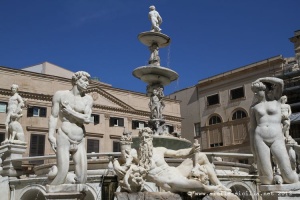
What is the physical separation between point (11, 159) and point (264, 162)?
8.10 m

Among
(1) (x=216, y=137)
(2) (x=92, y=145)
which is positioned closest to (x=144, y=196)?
(2) (x=92, y=145)

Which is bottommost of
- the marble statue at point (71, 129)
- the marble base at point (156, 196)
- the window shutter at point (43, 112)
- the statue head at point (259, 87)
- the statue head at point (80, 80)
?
the marble base at point (156, 196)

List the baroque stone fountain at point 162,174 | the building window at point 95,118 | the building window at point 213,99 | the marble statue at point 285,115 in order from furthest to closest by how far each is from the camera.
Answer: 1. the building window at point 213,99
2. the building window at point 95,118
3. the marble statue at point 285,115
4. the baroque stone fountain at point 162,174

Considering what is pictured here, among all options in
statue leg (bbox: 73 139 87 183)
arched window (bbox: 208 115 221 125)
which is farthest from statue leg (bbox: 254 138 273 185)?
arched window (bbox: 208 115 221 125)

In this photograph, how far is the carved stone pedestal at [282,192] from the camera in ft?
19.8

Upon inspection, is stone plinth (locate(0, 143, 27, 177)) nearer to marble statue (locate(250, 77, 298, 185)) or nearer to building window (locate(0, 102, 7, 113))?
marble statue (locate(250, 77, 298, 185))

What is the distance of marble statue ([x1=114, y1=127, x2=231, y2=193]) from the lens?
580 centimetres

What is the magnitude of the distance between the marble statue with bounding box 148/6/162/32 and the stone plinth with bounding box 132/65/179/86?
2.65 m

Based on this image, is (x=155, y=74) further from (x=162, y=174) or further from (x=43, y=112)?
(x=43, y=112)

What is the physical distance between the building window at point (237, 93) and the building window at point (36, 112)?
73.4ft

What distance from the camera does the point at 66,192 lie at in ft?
20.6

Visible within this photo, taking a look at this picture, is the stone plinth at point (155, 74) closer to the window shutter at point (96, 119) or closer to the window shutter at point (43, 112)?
the window shutter at point (43, 112)

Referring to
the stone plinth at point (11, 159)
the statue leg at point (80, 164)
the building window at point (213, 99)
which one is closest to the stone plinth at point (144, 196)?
the statue leg at point (80, 164)

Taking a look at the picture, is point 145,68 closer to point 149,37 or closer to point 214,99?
point 149,37
